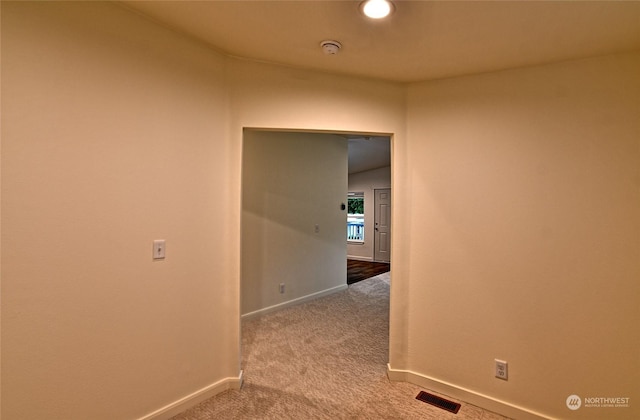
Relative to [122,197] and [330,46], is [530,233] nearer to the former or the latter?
[330,46]

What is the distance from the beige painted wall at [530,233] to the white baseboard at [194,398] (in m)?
1.43

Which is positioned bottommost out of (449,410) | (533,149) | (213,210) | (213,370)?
(449,410)

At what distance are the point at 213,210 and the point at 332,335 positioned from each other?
208 centimetres

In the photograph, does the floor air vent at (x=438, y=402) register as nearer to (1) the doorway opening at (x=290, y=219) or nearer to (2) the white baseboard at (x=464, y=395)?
(2) the white baseboard at (x=464, y=395)

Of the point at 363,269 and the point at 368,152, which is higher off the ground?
the point at 368,152

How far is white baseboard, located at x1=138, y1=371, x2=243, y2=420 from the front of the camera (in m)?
1.90

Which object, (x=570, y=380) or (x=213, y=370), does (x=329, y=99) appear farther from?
(x=570, y=380)

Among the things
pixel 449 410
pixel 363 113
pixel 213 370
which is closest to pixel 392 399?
pixel 449 410

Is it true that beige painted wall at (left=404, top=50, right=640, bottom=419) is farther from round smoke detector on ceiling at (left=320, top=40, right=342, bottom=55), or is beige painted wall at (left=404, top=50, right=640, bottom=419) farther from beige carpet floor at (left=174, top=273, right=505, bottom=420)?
round smoke detector on ceiling at (left=320, top=40, right=342, bottom=55)

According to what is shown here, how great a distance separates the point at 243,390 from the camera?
2289 millimetres

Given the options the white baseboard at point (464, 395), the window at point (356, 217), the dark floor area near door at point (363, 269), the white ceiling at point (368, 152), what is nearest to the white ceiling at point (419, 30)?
the white baseboard at point (464, 395)

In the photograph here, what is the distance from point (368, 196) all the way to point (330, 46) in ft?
23.0

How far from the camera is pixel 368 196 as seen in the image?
8.76 metres

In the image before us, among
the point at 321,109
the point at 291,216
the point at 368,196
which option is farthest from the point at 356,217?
the point at 321,109
